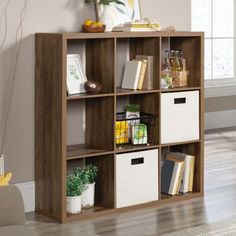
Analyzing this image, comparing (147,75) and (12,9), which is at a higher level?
(12,9)

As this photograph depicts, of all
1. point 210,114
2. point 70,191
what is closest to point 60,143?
point 70,191

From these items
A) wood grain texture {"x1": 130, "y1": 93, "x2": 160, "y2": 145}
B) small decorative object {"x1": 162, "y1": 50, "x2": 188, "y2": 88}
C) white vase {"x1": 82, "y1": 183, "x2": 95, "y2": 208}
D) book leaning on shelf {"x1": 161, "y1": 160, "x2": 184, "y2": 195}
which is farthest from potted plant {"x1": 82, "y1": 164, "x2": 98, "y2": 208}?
small decorative object {"x1": 162, "y1": 50, "x2": 188, "y2": 88}

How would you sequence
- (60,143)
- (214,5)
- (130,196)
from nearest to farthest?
(60,143) < (130,196) < (214,5)

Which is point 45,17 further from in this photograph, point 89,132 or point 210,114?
point 210,114

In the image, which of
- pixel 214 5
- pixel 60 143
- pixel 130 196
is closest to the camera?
pixel 60 143

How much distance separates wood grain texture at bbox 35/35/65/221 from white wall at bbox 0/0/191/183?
0.15ft

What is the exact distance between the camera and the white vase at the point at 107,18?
15.0 feet

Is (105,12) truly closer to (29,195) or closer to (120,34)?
(120,34)

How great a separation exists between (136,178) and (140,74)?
700 mm

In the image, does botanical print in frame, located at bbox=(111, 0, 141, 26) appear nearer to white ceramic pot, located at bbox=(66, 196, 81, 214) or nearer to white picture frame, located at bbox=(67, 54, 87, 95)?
white picture frame, located at bbox=(67, 54, 87, 95)

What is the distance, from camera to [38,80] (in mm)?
4422

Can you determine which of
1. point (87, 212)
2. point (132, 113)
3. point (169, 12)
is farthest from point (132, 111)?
point (169, 12)

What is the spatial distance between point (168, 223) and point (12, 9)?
1.66 metres

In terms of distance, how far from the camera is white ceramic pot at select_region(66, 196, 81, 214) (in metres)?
4.36
